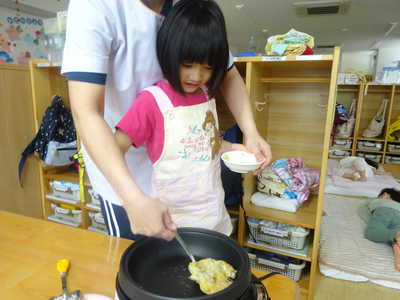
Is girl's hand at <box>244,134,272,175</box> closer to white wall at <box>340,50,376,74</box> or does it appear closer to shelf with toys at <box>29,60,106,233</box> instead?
shelf with toys at <box>29,60,106,233</box>

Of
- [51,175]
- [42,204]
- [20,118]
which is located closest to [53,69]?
[20,118]

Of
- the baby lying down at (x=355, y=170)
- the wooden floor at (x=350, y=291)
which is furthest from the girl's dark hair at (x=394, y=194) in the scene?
the wooden floor at (x=350, y=291)

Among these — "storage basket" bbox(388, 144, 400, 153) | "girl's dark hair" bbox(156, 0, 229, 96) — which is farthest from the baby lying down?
"girl's dark hair" bbox(156, 0, 229, 96)

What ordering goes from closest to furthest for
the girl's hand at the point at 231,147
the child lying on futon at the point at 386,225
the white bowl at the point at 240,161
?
the white bowl at the point at 240,161, the girl's hand at the point at 231,147, the child lying on futon at the point at 386,225

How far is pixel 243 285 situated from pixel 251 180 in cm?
137

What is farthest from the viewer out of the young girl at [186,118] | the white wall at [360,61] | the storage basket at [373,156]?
the white wall at [360,61]

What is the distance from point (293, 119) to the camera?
1.93m

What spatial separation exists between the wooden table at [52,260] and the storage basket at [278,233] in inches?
39.0

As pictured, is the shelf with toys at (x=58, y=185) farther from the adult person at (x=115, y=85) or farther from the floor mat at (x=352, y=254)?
the floor mat at (x=352, y=254)

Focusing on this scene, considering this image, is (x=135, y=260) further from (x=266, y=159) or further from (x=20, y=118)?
(x=20, y=118)

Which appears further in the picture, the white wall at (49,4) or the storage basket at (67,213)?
the white wall at (49,4)

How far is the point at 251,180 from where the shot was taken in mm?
1781

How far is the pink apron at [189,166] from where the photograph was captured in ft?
2.45

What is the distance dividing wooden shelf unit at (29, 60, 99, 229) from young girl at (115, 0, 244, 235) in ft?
4.46
